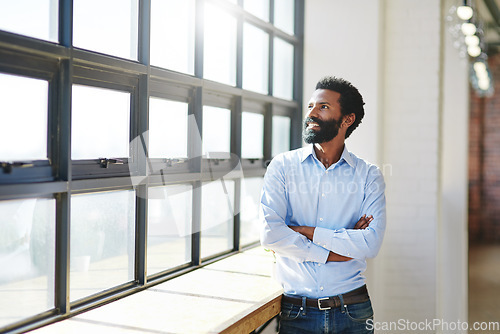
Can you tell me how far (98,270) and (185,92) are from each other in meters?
1.03

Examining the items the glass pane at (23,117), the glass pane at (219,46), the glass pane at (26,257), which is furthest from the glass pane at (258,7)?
the glass pane at (26,257)

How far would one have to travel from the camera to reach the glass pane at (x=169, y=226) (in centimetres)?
Result: 261

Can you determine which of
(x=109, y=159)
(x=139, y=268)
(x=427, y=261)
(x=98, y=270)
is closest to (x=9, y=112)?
(x=109, y=159)

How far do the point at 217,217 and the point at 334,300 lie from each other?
109 cm

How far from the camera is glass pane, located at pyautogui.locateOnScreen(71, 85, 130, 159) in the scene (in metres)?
2.10

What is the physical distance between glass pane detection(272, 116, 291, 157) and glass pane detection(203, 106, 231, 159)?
708 mm

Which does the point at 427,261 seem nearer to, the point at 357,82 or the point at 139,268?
the point at 357,82

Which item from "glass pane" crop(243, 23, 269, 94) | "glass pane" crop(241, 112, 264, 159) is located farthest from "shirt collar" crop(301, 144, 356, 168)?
"glass pane" crop(243, 23, 269, 94)

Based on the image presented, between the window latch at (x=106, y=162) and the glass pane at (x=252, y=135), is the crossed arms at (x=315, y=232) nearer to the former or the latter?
the window latch at (x=106, y=162)

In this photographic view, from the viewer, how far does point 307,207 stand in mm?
2434

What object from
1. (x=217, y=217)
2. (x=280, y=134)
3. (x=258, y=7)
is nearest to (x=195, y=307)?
(x=217, y=217)

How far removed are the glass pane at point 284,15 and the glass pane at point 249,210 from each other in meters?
1.12

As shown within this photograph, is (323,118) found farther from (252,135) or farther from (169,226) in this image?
(252,135)

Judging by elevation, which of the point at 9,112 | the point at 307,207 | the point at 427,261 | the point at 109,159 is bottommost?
the point at 427,261
